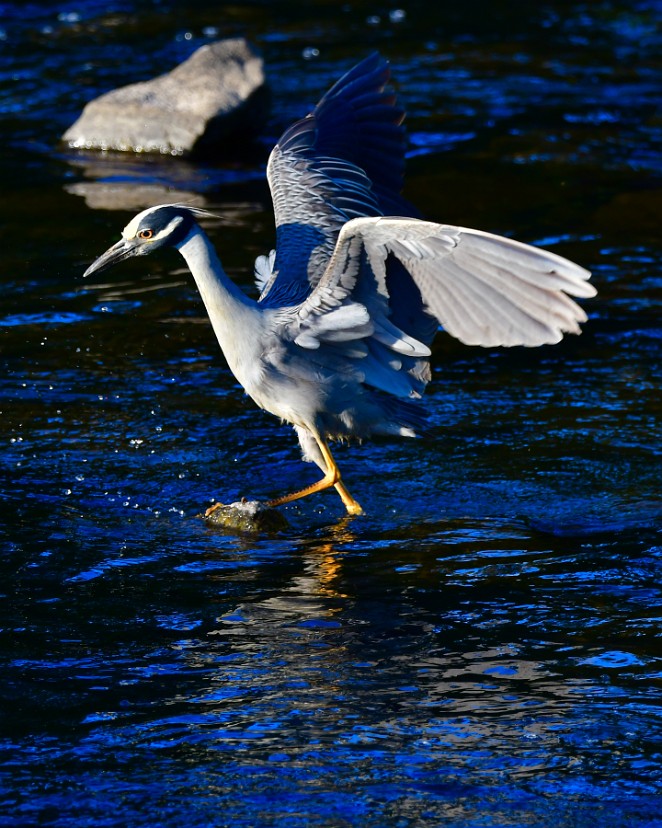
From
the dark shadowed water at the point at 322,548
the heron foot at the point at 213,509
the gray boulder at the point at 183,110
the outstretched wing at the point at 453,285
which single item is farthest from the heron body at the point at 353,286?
the gray boulder at the point at 183,110

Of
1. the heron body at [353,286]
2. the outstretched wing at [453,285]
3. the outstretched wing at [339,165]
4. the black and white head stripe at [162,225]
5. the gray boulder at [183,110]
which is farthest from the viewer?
the gray boulder at [183,110]

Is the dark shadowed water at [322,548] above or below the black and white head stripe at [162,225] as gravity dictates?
below

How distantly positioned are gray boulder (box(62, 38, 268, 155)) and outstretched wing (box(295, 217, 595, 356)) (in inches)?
216

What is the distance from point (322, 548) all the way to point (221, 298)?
1.12m

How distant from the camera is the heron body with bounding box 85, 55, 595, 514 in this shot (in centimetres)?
518

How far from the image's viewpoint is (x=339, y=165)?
7039 mm

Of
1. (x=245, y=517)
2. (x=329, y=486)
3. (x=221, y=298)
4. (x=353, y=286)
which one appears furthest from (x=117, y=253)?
(x=329, y=486)

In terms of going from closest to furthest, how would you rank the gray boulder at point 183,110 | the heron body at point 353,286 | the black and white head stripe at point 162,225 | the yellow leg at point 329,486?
the heron body at point 353,286 < the black and white head stripe at point 162,225 < the yellow leg at point 329,486 < the gray boulder at point 183,110

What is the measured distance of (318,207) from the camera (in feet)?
22.3

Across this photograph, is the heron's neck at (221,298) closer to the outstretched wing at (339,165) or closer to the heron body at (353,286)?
the heron body at (353,286)

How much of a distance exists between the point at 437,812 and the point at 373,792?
7.7 inches

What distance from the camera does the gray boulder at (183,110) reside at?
10961mm

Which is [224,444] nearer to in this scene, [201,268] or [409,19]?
[201,268]

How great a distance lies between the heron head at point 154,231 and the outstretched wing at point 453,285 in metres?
0.61
